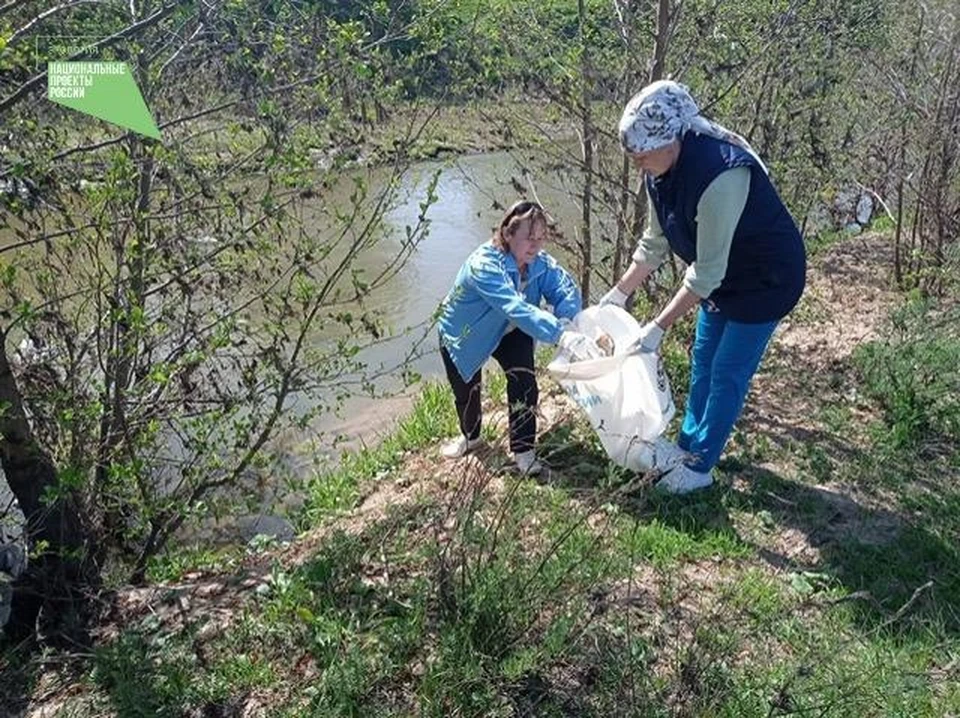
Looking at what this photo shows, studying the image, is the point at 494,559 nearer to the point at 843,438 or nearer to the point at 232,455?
the point at 232,455

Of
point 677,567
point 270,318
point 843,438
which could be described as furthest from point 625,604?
point 843,438

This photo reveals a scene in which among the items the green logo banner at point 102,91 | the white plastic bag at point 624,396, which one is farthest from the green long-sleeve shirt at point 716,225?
the green logo banner at point 102,91

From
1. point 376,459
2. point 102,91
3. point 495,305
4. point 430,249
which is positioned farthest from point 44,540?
point 430,249

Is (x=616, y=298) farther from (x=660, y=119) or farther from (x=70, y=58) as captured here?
(x=70, y=58)

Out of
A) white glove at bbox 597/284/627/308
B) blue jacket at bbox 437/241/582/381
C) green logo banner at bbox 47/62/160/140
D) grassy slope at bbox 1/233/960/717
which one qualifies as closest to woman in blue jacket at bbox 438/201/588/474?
blue jacket at bbox 437/241/582/381

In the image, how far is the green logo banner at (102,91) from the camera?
102 inches

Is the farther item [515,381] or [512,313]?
[515,381]

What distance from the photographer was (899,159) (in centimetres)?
699

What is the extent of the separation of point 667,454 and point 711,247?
104cm

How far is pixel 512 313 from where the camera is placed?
402cm

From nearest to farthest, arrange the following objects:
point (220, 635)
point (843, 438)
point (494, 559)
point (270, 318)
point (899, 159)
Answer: point (494, 559) → point (220, 635) → point (270, 318) → point (843, 438) → point (899, 159)

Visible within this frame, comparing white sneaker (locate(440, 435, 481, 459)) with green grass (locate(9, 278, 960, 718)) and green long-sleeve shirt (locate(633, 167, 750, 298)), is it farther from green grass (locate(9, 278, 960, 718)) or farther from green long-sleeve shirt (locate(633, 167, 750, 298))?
green long-sleeve shirt (locate(633, 167, 750, 298))

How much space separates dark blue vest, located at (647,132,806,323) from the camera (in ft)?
11.0

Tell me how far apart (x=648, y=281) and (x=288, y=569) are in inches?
119
